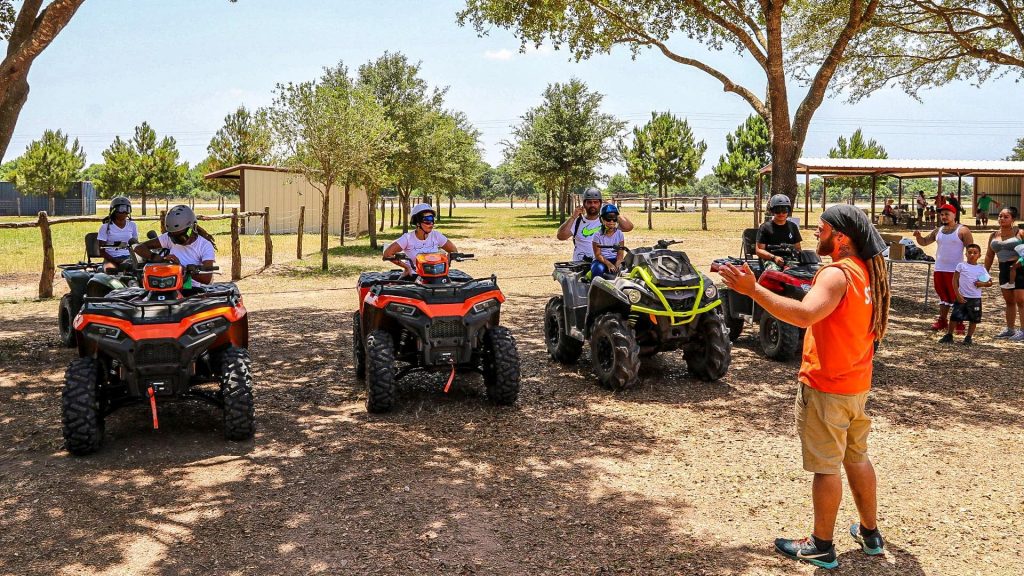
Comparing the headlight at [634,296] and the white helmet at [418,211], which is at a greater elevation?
the white helmet at [418,211]

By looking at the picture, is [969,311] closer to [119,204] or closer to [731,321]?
[731,321]

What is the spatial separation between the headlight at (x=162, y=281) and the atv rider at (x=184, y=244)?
0.65 m

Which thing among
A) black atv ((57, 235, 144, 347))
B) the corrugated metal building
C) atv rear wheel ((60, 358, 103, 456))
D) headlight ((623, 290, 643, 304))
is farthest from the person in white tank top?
the corrugated metal building

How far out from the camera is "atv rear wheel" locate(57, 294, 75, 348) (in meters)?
10.1

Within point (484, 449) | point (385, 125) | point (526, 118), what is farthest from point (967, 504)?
point (526, 118)

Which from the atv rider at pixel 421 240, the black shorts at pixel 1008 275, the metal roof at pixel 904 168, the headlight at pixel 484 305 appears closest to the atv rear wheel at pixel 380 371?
the headlight at pixel 484 305

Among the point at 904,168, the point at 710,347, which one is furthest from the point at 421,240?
the point at 904,168

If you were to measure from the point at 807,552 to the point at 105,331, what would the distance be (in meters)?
4.78

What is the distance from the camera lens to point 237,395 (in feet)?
20.0

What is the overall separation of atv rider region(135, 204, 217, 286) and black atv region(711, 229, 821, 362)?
204 inches

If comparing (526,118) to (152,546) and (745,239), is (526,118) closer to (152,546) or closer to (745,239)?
(745,239)

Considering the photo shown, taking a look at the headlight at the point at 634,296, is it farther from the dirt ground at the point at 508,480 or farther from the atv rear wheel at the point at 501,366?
the atv rear wheel at the point at 501,366

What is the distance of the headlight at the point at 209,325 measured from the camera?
596 centimetres

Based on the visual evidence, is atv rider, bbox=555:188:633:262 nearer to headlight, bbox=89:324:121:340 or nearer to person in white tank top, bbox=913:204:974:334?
person in white tank top, bbox=913:204:974:334
